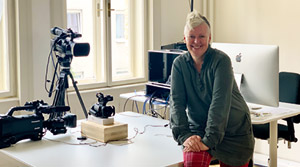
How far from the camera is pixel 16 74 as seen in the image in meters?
3.69

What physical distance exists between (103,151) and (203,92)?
63 centimetres

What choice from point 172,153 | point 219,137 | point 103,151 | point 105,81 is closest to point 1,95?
point 105,81

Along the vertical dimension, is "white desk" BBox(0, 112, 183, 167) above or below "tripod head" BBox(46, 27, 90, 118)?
below

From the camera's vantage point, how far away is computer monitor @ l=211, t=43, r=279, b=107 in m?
2.76

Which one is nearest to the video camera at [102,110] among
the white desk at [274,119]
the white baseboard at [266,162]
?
the white desk at [274,119]

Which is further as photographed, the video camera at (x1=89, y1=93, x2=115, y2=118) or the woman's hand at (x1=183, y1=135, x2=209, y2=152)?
the video camera at (x1=89, y1=93, x2=115, y2=118)

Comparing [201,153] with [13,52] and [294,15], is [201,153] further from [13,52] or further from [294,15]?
[294,15]

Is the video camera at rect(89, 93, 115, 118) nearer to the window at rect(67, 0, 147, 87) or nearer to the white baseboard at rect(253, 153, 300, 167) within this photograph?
the window at rect(67, 0, 147, 87)

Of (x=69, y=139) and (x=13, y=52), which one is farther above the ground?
(x=13, y=52)

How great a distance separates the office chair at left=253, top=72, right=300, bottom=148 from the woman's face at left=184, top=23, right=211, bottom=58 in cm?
139

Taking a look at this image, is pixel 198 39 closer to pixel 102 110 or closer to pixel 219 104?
pixel 219 104

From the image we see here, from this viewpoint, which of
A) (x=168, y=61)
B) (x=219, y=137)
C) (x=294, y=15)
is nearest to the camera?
(x=219, y=137)

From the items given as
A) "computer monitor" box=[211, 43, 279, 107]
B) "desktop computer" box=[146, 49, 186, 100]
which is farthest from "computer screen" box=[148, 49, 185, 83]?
"computer monitor" box=[211, 43, 279, 107]

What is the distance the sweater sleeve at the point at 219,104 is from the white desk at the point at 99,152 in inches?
8.1
